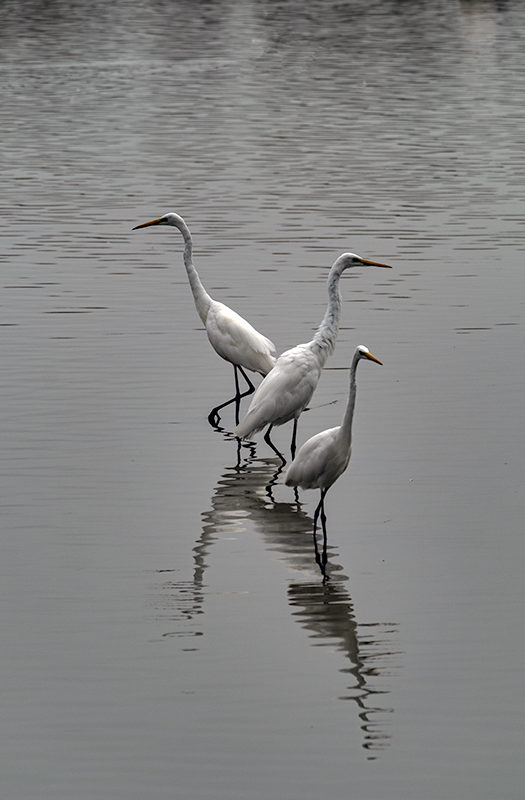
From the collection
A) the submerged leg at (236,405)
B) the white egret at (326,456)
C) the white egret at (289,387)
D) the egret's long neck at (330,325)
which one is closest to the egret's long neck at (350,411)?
the white egret at (326,456)

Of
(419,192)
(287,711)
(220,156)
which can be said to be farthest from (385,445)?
(220,156)

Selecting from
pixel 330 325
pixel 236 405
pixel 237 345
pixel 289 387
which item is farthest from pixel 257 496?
pixel 237 345

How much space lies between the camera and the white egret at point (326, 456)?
8727mm

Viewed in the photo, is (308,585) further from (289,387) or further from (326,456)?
(289,387)

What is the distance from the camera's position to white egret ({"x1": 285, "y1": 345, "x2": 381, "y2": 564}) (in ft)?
28.6

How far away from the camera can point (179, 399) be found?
1285 centimetres

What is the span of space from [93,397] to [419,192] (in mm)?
12879

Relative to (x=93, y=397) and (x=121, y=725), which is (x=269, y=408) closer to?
(x=93, y=397)

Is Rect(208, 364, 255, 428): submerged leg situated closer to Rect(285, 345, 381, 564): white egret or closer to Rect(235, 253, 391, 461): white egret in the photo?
Rect(235, 253, 391, 461): white egret

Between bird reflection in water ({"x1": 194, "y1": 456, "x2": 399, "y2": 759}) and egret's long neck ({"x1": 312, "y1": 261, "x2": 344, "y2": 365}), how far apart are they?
1.07m

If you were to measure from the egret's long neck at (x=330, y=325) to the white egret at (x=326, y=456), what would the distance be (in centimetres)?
219

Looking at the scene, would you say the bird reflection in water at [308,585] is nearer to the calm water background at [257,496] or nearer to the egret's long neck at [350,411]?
the calm water background at [257,496]

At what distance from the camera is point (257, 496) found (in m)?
10.3

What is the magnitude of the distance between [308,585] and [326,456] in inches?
38.3
